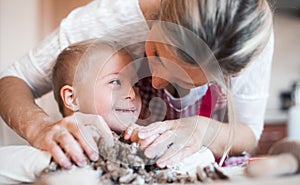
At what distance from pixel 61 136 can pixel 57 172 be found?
0.04 metres

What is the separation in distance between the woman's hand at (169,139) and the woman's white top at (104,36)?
101mm

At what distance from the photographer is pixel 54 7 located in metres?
0.63

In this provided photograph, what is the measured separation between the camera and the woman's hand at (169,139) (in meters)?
0.31

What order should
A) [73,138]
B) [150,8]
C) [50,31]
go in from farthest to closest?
[50,31]
[150,8]
[73,138]

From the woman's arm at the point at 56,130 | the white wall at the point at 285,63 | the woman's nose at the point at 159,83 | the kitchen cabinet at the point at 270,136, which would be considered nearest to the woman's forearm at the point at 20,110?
the woman's arm at the point at 56,130

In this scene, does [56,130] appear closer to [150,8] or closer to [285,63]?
[150,8]

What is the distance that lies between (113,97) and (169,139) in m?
0.06

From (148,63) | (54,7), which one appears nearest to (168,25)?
(148,63)

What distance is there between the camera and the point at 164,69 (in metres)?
0.36

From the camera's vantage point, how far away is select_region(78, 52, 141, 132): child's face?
0.33m

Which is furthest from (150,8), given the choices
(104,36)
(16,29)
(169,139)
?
(16,29)

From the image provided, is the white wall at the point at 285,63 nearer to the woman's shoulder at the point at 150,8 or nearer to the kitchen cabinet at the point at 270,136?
the kitchen cabinet at the point at 270,136

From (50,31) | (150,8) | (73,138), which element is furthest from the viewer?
(50,31)

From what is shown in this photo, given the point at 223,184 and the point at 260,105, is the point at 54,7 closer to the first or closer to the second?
the point at 260,105
